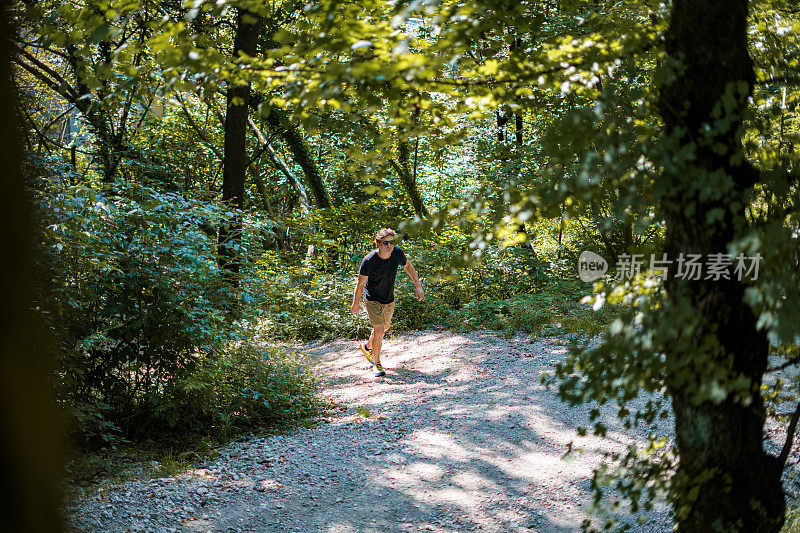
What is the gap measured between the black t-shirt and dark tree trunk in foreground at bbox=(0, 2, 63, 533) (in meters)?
7.60

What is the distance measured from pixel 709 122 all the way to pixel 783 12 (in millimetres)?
1660

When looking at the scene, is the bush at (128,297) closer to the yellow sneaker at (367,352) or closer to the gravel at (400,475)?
the gravel at (400,475)

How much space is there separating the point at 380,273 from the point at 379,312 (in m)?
0.65

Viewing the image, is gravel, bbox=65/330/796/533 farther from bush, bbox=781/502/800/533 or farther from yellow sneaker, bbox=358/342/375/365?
yellow sneaker, bbox=358/342/375/365

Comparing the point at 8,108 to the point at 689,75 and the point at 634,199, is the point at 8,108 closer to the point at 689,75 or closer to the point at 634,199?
the point at 634,199

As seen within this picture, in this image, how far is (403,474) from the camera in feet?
18.6

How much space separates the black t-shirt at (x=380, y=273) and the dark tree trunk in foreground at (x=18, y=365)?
24.9 ft

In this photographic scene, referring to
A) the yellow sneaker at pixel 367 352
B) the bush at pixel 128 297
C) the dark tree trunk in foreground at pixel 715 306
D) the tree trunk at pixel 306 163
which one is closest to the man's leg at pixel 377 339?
the yellow sneaker at pixel 367 352

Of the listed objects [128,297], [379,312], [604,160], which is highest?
[604,160]

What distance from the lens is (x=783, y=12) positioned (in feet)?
11.4

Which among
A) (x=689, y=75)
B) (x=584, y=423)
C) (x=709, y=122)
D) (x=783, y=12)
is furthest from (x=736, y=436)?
(x=584, y=423)

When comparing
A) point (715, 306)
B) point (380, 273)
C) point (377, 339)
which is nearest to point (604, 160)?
point (715, 306)

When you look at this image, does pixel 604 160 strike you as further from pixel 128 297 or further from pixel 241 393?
pixel 241 393

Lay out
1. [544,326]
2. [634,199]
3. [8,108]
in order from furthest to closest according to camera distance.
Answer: [544,326] → [634,199] → [8,108]
